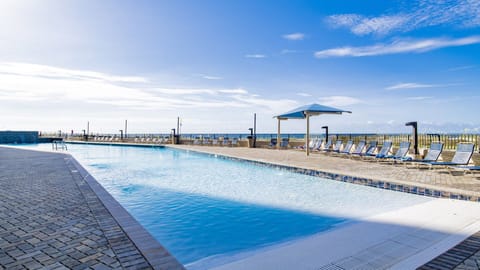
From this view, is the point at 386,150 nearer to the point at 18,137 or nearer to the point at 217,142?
the point at 217,142

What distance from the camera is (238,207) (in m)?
5.23

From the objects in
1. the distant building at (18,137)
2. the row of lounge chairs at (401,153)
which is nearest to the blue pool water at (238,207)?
the row of lounge chairs at (401,153)

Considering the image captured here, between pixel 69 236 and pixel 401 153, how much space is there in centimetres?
926

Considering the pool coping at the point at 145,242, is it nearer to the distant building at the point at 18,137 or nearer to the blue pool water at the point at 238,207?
the blue pool water at the point at 238,207

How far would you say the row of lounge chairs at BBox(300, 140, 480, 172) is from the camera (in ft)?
22.4

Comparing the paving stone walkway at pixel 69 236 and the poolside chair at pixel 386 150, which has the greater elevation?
the poolside chair at pixel 386 150

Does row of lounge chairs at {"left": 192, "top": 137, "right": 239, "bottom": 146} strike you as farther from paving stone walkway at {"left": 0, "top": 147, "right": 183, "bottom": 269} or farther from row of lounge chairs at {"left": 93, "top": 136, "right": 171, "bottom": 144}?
paving stone walkway at {"left": 0, "top": 147, "right": 183, "bottom": 269}

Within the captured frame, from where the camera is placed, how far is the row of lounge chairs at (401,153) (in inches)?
269

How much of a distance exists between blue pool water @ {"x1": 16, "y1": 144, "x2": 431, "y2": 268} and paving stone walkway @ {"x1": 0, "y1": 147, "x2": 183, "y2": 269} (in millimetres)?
746

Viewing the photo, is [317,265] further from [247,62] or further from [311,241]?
[247,62]

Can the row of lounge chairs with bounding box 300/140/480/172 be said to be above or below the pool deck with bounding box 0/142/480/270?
above

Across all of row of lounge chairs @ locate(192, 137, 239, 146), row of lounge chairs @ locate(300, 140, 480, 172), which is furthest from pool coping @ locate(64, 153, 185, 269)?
row of lounge chairs @ locate(192, 137, 239, 146)

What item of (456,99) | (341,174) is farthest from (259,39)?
(456,99)

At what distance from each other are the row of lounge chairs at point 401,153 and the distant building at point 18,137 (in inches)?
1167
